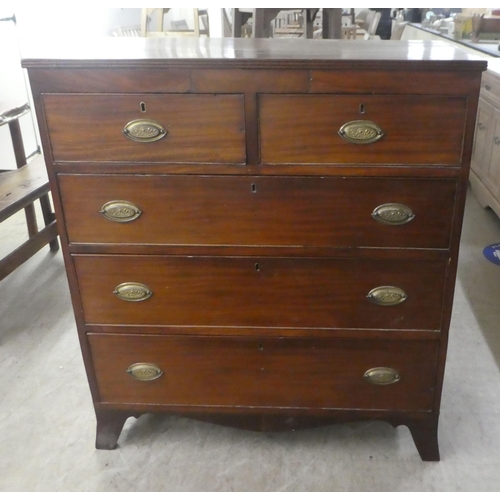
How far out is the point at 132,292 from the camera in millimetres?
1265

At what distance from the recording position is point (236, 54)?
112cm

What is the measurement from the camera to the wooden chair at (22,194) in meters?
2.13

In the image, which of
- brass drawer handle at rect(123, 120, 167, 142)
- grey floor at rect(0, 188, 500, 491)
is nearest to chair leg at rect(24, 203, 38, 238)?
grey floor at rect(0, 188, 500, 491)

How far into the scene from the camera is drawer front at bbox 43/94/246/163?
1.07m

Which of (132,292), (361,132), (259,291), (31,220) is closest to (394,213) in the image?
(361,132)

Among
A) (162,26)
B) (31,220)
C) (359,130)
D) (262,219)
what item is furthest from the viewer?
Result: (162,26)

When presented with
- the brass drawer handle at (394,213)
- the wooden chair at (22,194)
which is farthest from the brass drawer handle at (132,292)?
the wooden chair at (22,194)

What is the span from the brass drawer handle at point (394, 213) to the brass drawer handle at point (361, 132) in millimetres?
153

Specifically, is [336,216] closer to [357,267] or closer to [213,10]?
[357,267]

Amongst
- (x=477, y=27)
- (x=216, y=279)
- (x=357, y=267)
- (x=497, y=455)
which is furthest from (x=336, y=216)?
(x=477, y=27)

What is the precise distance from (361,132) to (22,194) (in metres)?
1.60

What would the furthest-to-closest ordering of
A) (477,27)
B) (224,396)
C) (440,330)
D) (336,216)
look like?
(477,27) < (224,396) < (440,330) < (336,216)

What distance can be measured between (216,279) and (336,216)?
32 cm

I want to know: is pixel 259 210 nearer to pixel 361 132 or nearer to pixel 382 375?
pixel 361 132
